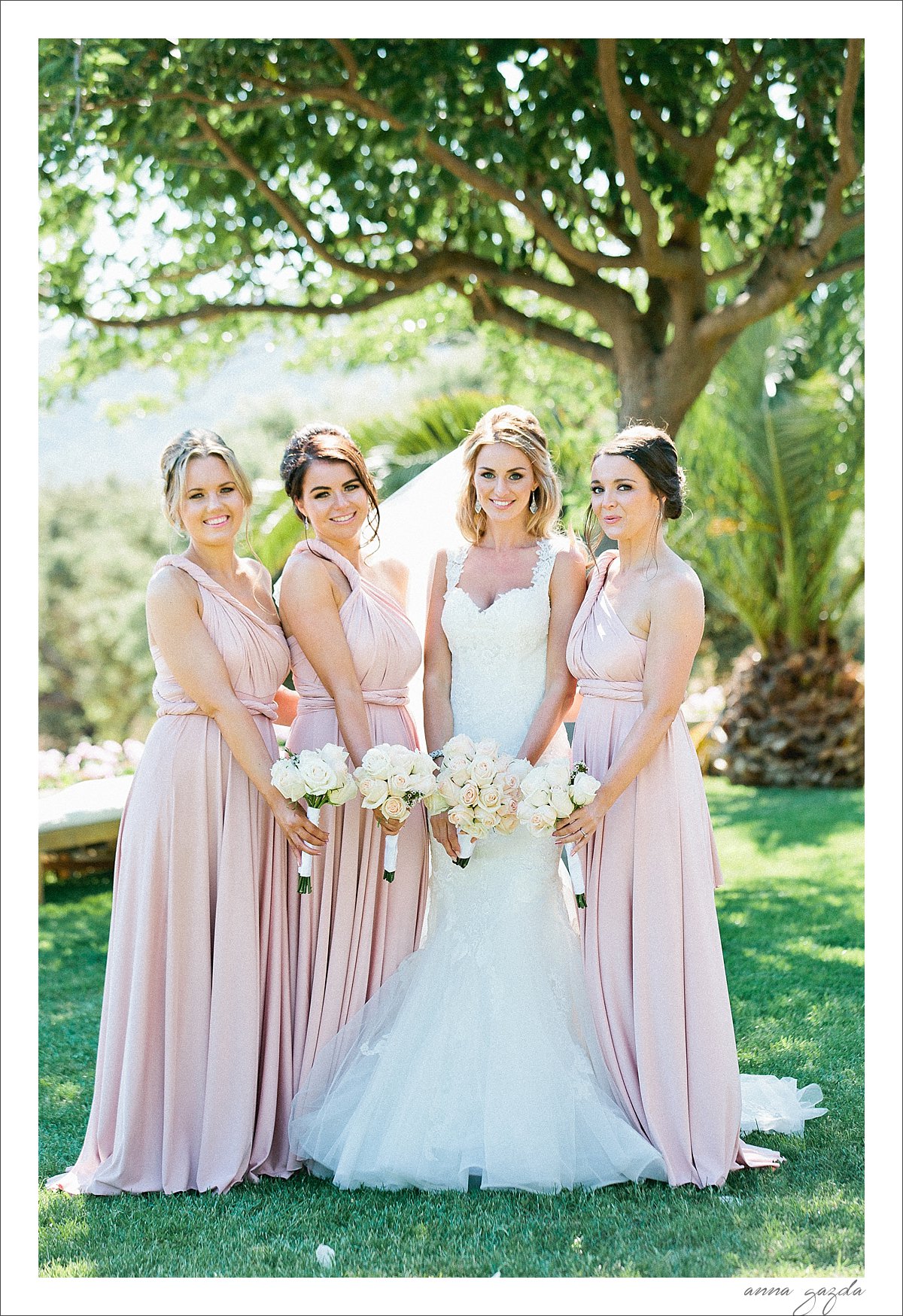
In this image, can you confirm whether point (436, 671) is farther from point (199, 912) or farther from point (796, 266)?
point (796, 266)

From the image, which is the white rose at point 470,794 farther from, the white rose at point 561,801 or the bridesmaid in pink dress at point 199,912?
the bridesmaid in pink dress at point 199,912

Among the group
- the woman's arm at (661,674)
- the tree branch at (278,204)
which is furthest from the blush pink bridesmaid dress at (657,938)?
the tree branch at (278,204)

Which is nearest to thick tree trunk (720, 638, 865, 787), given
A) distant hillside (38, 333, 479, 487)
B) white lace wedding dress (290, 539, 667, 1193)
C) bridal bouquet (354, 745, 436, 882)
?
distant hillside (38, 333, 479, 487)

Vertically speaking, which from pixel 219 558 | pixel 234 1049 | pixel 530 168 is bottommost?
pixel 234 1049

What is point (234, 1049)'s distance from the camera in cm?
444

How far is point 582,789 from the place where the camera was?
13.7 feet

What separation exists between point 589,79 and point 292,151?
2.48 meters

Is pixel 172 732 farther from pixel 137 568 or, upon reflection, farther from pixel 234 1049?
pixel 137 568

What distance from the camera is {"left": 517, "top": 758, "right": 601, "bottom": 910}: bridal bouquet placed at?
4172 millimetres

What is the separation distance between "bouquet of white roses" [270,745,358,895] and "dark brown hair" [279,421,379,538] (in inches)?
39.8

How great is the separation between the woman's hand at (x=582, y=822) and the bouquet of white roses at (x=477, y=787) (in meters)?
0.18

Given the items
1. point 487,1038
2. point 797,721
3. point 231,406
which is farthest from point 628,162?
point 231,406

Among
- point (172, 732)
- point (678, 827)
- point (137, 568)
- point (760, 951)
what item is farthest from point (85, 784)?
point (137, 568)

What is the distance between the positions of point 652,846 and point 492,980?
0.75m
